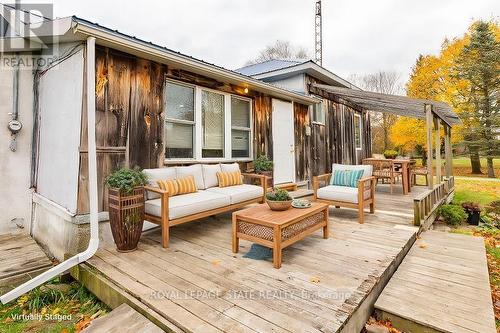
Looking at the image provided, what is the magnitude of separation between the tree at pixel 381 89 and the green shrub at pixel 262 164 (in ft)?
59.1

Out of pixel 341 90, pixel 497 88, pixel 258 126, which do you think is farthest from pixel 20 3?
pixel 497 88

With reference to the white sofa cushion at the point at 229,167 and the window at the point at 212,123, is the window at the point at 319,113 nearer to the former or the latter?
the window at the point at 212,123

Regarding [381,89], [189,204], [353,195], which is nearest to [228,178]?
[189,204]

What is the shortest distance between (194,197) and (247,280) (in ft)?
5.64

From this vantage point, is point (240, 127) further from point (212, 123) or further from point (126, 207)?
point (126, 207)

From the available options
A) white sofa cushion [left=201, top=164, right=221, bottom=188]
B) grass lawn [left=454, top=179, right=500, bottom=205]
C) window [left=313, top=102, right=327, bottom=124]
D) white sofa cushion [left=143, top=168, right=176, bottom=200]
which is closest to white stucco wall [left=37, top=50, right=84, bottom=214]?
white sofa cushion [left=143, top=168, right=176, bottom=200]

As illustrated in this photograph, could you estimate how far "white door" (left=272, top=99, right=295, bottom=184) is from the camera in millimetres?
6629

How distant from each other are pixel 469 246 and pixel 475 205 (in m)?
3.41

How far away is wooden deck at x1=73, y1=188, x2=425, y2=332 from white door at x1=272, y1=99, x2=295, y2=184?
3.00 m

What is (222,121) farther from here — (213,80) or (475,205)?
(475,205)

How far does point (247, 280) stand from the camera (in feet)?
8.05

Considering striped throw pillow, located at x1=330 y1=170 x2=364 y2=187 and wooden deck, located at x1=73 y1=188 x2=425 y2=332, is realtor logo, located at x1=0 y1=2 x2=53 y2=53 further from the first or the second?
striped throw pillow, located at x1=330 y1=170 x2=364 y2=187

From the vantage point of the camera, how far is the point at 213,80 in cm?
508

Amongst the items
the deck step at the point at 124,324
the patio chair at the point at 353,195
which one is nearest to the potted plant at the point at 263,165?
the patio chair at the point at 353,195
